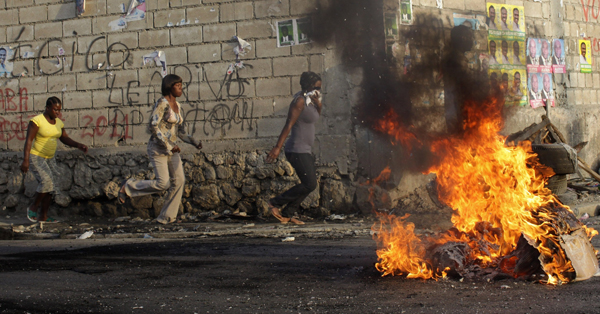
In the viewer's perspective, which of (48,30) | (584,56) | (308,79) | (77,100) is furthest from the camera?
(584,56)

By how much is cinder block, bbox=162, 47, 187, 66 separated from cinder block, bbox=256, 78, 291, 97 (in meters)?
1.30

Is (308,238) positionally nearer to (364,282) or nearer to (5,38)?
(364,282)

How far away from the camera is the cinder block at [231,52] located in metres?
7.68

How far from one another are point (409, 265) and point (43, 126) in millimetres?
5939

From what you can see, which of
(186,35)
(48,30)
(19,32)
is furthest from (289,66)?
(19,32)

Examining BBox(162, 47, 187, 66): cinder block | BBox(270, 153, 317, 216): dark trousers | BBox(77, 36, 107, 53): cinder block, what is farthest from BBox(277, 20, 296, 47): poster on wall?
BBox(77, 36, 107, 53): cinder block

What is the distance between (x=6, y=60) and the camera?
868 centimetres

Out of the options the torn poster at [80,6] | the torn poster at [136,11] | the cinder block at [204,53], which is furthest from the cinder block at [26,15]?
the cinder block at [204,53]

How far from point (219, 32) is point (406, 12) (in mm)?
2880

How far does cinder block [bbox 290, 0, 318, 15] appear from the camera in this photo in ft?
24.4

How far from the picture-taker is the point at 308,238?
5.63 meters

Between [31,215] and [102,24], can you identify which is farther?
[102,24]

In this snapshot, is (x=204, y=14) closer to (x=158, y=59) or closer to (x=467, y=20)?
(x=158, y=59)

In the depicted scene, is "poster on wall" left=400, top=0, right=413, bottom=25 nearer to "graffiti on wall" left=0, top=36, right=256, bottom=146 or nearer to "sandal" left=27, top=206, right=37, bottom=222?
"graffiti on wall" left=0, top=36, right=256, bottom=146
